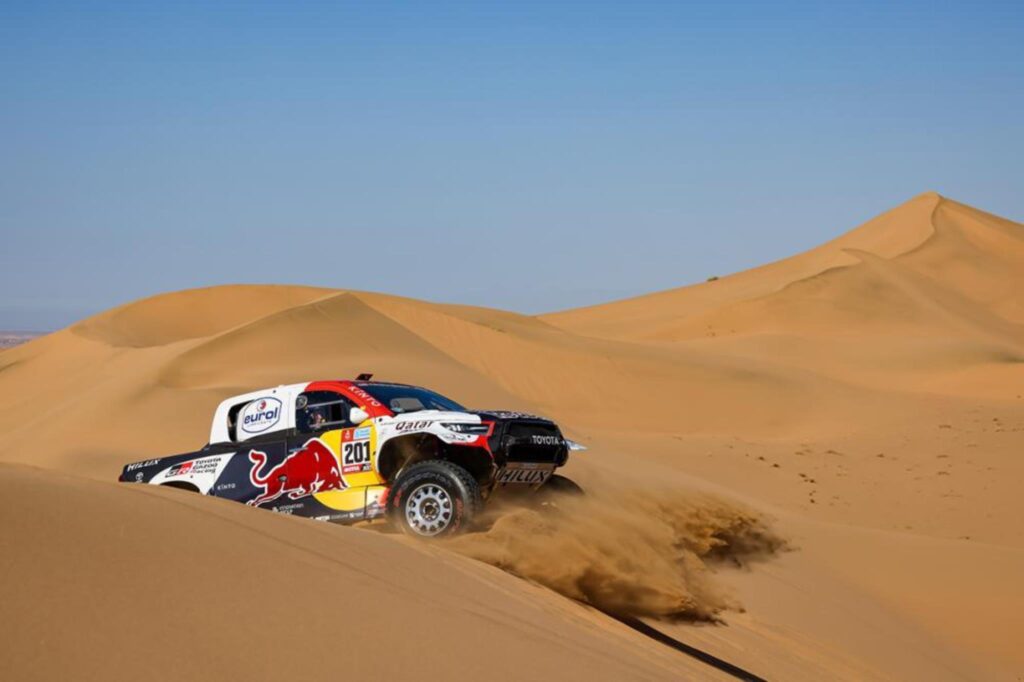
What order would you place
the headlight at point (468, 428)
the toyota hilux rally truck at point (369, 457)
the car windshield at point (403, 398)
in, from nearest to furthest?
the toyota hilux rally truck at point (369, 457) → the headlight at point (468, 428) → the car windshield at point (403, 398)

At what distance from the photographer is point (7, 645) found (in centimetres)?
452

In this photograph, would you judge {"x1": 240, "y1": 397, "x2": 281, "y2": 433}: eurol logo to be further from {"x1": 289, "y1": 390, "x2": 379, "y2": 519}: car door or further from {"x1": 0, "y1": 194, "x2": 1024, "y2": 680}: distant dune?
{"x1": 0, "y1": 194, "x2": 1024, "y2": 680}: distant dune

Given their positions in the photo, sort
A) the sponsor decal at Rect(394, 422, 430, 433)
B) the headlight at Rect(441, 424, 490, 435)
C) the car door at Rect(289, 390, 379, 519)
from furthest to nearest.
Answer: the car door at Rect(289, 390, 379, 519) < the sponsor decal at Rect(394, 422, 430, 433) < the headlight at Rect(441, 424, 490, 435)

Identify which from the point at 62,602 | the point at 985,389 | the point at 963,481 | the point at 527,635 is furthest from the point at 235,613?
the point at 985,389

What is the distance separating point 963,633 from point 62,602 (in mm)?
11675

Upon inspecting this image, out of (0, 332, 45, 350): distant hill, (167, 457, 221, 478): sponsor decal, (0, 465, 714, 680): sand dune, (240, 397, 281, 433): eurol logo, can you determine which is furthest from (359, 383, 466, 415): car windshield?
(0, 332, 45, 350): distant hill

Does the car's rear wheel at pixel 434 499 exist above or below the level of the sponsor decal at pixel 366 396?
below

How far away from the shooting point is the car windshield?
1120 cm

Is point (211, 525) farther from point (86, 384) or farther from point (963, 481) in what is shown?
point (86, 384)

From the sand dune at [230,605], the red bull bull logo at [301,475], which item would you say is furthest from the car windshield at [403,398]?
the sand dune at [230,605]

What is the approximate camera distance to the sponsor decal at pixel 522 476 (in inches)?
413

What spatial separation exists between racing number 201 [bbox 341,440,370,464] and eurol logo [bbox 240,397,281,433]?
36.2 inches

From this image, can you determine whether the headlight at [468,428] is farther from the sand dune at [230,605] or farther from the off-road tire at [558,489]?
the sand dune at [230,605]

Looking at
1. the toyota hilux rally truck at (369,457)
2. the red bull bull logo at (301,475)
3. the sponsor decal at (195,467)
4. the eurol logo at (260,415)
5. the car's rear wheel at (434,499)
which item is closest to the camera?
the car's rear wheel at (434,499)
